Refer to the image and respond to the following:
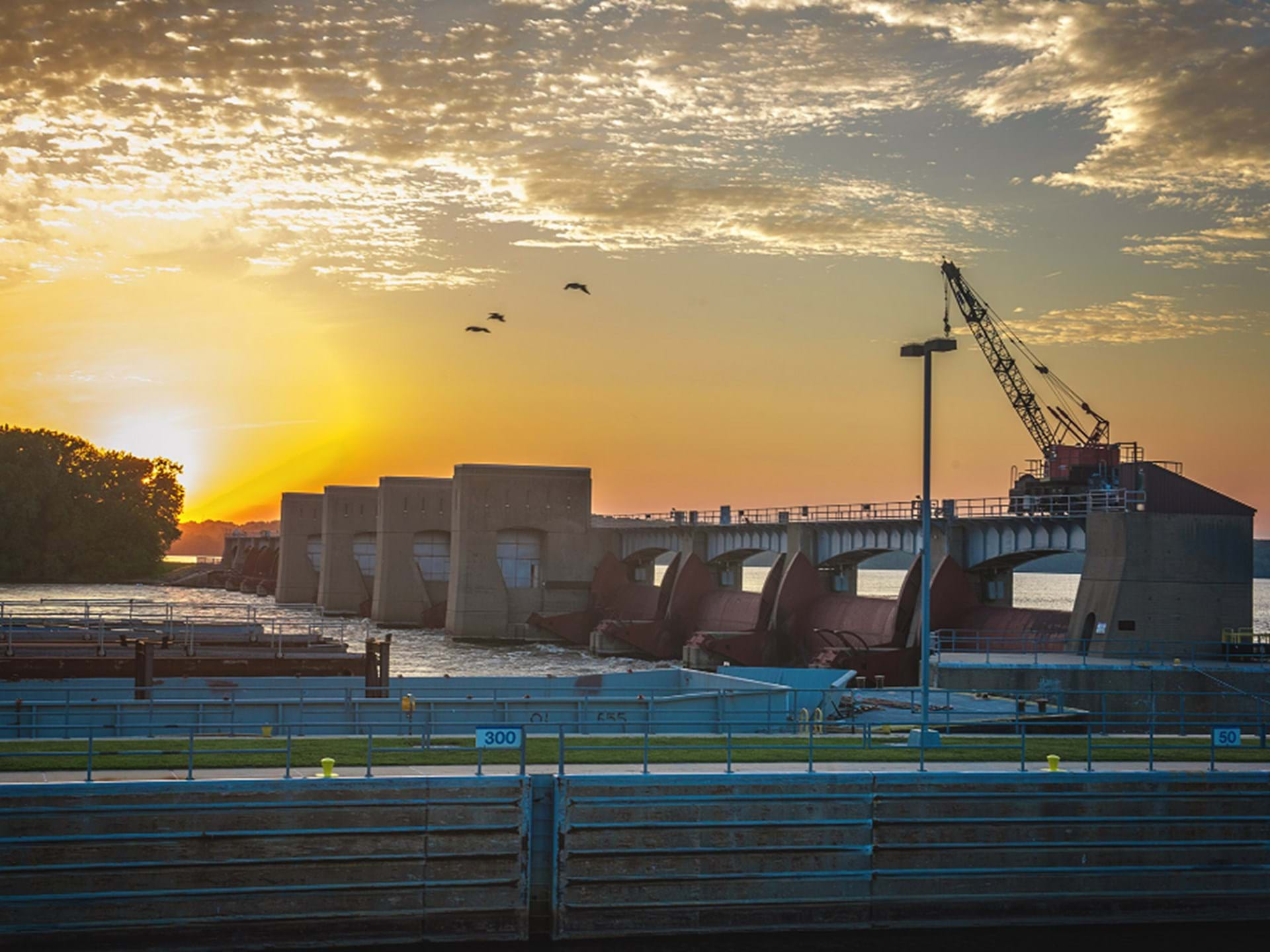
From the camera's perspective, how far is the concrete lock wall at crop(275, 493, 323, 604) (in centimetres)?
14900

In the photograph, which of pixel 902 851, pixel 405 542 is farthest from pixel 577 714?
pixel 405 542

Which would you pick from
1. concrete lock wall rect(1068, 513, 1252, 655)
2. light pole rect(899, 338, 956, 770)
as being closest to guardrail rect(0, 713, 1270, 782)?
light pole rect(899, 338, 956, 770)

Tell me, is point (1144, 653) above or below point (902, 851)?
above

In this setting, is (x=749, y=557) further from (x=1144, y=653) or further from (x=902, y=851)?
(x=902, y=851)

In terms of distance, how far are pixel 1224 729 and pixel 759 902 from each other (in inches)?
399

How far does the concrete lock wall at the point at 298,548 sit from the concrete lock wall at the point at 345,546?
15.1 meters

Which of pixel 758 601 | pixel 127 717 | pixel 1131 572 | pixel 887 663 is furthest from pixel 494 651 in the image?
pixel 127 717

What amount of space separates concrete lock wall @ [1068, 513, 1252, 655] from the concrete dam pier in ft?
0.20

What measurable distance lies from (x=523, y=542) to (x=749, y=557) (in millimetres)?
18721

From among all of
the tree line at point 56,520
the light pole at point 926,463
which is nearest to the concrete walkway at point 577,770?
the light pole at point 926,463

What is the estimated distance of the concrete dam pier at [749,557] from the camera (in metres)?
52.9

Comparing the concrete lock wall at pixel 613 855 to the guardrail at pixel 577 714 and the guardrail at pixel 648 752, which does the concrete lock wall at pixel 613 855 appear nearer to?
the guardrail at pixel 648 752

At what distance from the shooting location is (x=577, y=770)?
25.0 metres

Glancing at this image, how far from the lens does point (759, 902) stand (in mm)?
24141
